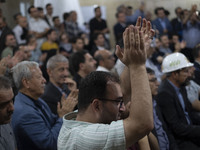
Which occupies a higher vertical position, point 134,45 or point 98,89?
point 134,45

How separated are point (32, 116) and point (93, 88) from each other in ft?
3.43

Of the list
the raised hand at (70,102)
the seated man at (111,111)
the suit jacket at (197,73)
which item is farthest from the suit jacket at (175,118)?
the seated man at (111,111)

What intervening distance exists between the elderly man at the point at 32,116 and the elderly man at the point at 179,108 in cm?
117

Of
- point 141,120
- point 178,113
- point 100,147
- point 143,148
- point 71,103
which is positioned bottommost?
point 178,113

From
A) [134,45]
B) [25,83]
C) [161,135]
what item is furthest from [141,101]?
[161,135]

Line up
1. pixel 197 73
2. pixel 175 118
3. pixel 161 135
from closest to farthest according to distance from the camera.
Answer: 1. pixel 161 135
2. pixel 175 118
3. pixel 197 73

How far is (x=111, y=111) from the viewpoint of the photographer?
1.57m

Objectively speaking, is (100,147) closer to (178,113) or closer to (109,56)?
(178,113)

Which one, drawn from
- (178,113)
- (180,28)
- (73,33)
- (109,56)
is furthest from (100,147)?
(180,28)

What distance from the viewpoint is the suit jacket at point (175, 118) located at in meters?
3.31

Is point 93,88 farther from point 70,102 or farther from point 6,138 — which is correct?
point 70,102

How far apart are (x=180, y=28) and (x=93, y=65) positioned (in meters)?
3.99

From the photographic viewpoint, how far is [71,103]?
8.84 ft

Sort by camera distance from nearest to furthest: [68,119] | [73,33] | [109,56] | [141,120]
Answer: [141,120]
[68,119]
[109,56]
[73,33]
